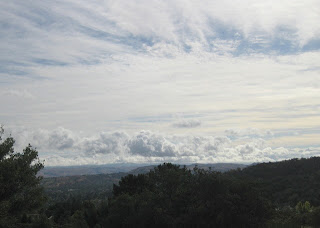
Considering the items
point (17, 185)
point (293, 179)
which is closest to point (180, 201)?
point (17, 185)

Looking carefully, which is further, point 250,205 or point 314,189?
point 314,189

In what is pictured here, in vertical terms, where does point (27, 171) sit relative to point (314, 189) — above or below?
above

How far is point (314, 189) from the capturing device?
7900cm

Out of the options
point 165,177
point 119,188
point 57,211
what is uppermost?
point 165,177

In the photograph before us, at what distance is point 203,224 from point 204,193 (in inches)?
99.6

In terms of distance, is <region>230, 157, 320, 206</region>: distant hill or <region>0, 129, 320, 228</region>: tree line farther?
<region>230, 157, 320, 206</region>: distant hill

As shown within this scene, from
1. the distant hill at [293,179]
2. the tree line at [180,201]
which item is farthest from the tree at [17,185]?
the distant hill at [293,179]

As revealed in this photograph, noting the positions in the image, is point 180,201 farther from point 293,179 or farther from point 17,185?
point 293,179

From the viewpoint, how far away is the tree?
27.5m

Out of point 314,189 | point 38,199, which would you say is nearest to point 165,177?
point 38,199

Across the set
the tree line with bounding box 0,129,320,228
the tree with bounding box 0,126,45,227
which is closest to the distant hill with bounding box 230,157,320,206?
the tree line with bounding box 0,129,320,228

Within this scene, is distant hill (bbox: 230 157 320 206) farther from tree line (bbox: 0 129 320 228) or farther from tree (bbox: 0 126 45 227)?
tree (bbox: 0 126 45 227)

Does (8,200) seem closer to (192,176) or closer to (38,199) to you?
(38,199)

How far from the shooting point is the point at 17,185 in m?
29.0
